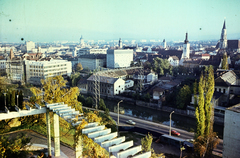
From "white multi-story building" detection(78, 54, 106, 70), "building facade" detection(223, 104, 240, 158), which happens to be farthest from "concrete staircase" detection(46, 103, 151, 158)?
"white multi-story building" detection(78, 54, 106, 70)

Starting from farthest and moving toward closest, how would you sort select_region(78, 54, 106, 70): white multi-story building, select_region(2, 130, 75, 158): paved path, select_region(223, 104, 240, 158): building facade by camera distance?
select_region(78, 54, 106, 70): white multi-story building → select_region(223, 104, 240, 158): building facade → select_region(2, 130, 75, 158): paved path

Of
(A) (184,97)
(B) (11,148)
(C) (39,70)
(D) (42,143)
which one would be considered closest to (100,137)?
(B) (11,148)

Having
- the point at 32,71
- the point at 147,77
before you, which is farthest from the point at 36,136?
the point at 32,71

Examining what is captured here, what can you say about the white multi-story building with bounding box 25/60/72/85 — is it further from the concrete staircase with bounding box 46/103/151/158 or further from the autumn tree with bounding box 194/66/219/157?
the autumn tree with bounding box 194/66/219/157

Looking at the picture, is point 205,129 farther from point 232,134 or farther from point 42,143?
point 42,143

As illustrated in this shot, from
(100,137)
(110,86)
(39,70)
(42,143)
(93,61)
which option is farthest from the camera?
(93,61)

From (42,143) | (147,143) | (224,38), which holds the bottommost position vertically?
(42,143)

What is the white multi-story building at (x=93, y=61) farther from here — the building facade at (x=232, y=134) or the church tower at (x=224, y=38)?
the building facade at (x=232, y=134)

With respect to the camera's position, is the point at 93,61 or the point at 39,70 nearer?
the point at 39,70

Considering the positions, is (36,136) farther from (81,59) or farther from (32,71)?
(81,59)

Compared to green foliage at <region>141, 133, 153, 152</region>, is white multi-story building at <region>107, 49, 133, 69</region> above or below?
above

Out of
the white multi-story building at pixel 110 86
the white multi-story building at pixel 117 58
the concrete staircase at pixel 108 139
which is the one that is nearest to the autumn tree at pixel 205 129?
the concrete staircase at pixel 108 139
